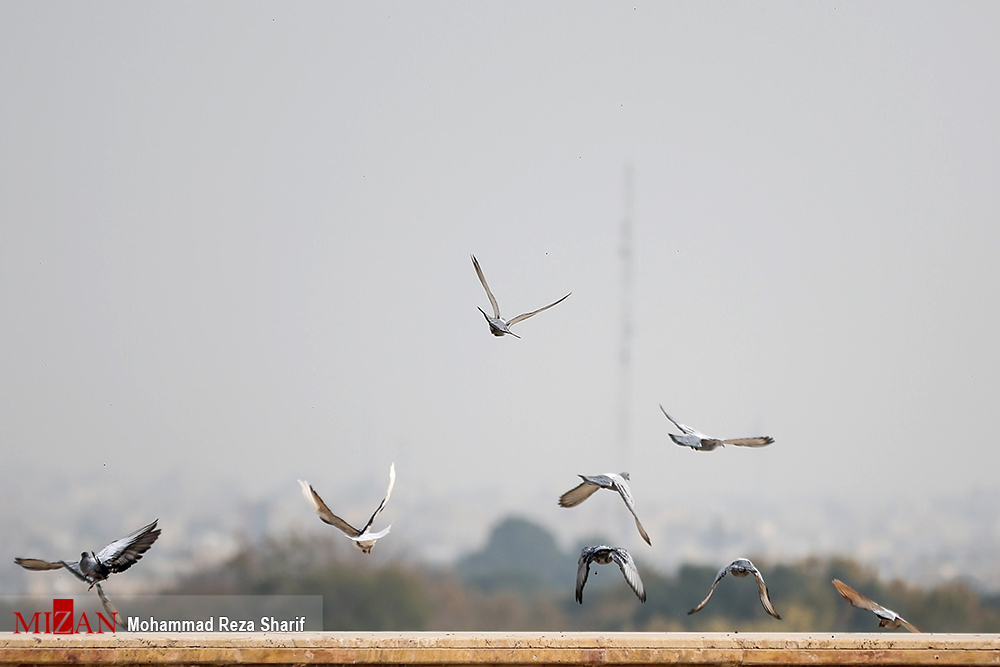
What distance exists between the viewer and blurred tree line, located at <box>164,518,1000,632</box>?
2104mm

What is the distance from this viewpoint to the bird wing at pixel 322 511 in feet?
4.59

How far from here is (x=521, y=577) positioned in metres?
2.19

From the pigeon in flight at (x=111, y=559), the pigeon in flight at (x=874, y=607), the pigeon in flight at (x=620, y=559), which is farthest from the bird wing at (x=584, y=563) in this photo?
the pigeon in flight at (x=111, y=559)

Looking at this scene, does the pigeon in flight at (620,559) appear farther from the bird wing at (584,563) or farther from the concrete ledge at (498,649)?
the concrete ledge at (498,649)

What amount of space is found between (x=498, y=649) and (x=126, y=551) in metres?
0.81

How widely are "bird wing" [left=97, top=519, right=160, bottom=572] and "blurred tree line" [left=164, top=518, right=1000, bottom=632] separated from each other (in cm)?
45

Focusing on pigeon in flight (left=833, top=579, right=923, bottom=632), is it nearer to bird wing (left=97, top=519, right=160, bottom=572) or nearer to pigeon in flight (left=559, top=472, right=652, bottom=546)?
pigeon in flight (left=559, top=472, right=652, bottom=546)

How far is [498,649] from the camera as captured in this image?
1.43 metres

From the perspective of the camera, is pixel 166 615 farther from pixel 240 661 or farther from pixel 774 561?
pixel 774 561

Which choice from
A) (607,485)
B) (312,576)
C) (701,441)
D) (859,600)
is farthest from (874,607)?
(312,576)

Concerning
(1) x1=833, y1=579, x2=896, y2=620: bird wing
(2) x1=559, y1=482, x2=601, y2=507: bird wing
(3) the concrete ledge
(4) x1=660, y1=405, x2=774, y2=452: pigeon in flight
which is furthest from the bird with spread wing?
(1) x1=833, y1=579, x2=896, y2=620: bird wing

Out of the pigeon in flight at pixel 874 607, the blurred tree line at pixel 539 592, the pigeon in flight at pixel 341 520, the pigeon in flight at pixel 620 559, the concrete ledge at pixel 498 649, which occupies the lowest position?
the blurred tree line at pixel 539 592

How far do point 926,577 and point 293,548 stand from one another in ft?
5.59

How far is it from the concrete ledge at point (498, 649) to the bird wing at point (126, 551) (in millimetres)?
234
